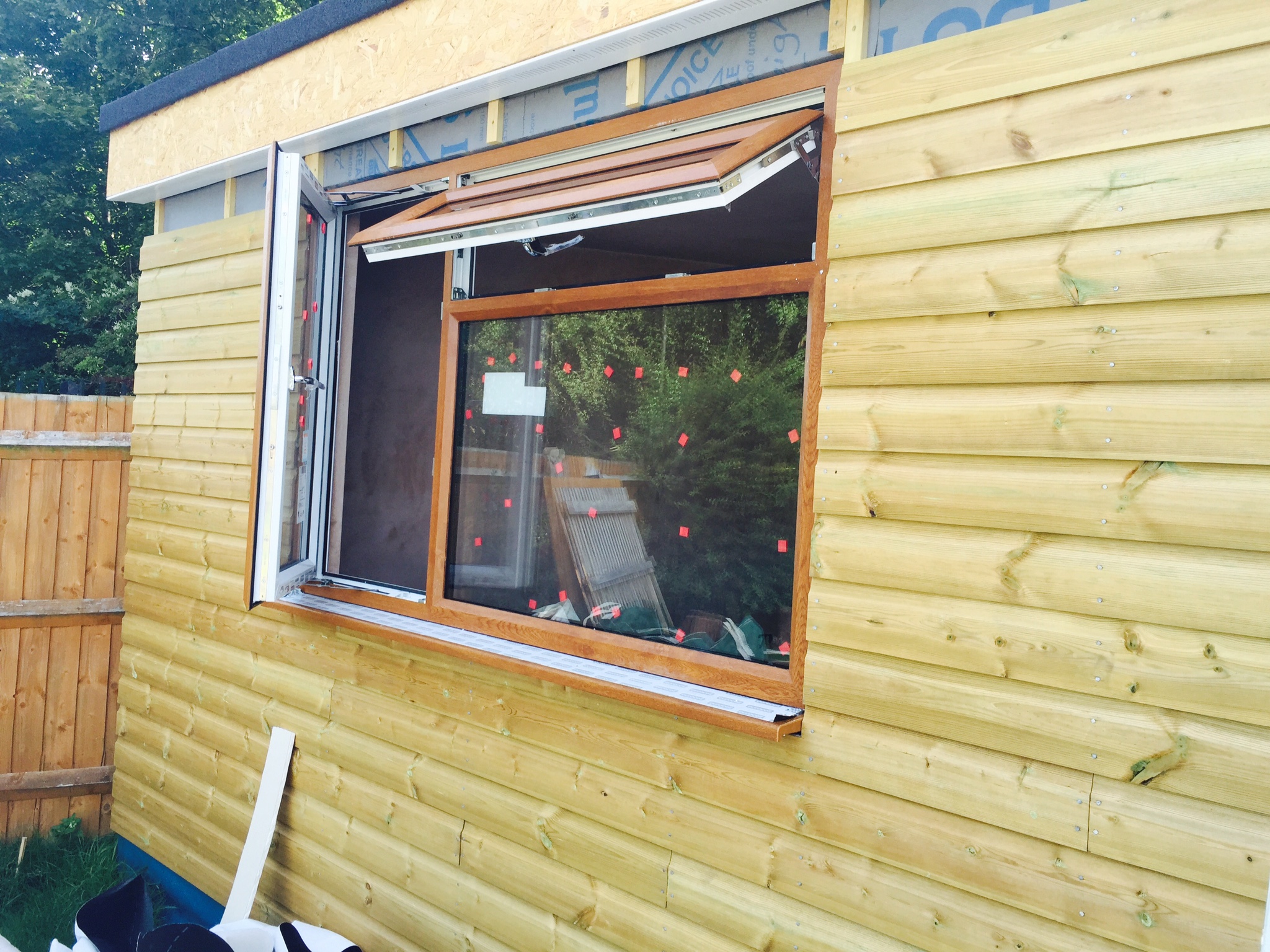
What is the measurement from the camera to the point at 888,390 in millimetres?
2168

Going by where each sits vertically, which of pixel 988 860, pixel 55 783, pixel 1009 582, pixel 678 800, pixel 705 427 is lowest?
pixel 55 783

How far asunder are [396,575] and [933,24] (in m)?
4.79

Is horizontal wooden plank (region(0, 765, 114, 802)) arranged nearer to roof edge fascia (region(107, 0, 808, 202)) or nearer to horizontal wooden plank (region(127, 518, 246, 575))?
horizontal wooden plank (region(127, 518, 246, 575))

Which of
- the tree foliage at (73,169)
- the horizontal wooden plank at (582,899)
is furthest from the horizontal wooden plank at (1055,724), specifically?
the tree foliage at (73,169)

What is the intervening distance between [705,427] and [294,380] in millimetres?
1517

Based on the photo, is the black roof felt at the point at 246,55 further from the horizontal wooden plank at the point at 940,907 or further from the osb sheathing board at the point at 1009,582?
the horizontal wooden plank at the point at 940,907

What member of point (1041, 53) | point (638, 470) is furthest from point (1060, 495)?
point (638, 470)

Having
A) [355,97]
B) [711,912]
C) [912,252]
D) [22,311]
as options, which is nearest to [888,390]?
[912,252]

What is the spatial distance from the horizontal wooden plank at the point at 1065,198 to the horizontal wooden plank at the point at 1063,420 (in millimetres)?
323

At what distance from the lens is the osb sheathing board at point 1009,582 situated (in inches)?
68.1

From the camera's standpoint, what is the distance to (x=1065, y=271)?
1.91 m

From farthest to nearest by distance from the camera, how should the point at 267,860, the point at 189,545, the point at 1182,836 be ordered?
the point at 189,545 < the point at 267,860 < the point at 1182,836

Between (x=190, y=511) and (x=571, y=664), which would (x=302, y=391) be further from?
(x=571, y=664)

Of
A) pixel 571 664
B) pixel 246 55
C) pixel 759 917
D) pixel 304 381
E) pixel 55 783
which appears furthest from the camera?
pixel 55 783
